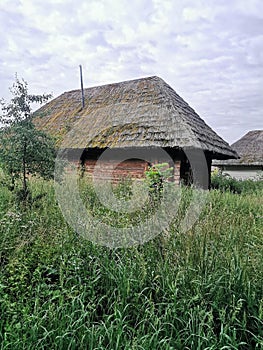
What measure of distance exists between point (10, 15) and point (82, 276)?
611cm

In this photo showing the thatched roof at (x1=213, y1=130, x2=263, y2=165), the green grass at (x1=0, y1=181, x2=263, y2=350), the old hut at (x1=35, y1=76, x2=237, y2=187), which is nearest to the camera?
the green grass at (x1=0, y1=181, x2=263, y2=350)

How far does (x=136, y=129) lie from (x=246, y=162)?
13459 millimetres

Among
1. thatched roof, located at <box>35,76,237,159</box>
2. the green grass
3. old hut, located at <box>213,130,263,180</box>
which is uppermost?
thatched roof, located at <box>35,76,237,159</box>

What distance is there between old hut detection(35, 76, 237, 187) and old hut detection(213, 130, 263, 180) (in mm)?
9461

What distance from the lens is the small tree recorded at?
5.19 metres

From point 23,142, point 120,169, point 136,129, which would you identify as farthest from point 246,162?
point 23,142

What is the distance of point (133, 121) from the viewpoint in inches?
374

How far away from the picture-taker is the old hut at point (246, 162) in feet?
65.7

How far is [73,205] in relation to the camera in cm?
443

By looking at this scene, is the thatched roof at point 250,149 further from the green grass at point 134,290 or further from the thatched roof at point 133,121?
the green grass at point 134,290

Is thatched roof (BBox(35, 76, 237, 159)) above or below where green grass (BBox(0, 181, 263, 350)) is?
above

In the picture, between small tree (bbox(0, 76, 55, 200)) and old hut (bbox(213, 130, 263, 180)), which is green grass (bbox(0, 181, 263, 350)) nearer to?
small tree (bbox(0, 76, 55, 200))

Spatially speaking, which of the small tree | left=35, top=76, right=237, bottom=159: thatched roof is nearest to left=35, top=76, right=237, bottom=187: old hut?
left=35, top=76, right=237, bottom=159: thatched roof

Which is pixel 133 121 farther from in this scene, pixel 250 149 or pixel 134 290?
pixel 250 149
